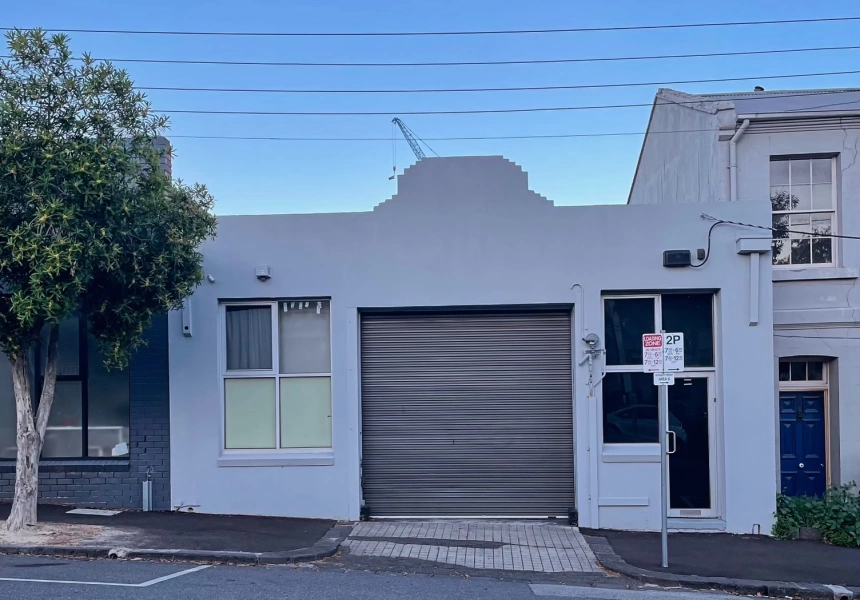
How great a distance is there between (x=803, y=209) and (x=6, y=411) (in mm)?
12580

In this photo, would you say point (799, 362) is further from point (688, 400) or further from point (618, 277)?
point (618, 277)

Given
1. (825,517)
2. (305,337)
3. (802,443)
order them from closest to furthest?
(825,517), (305,337), (802,443)

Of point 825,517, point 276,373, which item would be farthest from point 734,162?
point 276,373

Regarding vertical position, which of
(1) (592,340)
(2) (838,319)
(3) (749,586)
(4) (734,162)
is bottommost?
(3) (749,586)

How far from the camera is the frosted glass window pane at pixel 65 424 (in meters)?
11.5

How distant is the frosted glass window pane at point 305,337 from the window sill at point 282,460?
3.91ft

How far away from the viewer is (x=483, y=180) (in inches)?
435

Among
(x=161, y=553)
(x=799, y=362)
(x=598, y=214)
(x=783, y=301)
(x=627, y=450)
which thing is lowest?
(x=161, y=553)

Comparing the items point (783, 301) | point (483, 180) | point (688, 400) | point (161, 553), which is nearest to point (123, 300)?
point (161, 553)

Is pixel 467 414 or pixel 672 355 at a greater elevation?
pixel 672 355

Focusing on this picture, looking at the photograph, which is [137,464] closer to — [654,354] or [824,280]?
[654,354]

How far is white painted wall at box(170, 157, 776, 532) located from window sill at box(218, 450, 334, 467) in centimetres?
9

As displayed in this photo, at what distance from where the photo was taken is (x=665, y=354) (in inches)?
344

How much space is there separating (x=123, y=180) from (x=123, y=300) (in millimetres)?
1425
